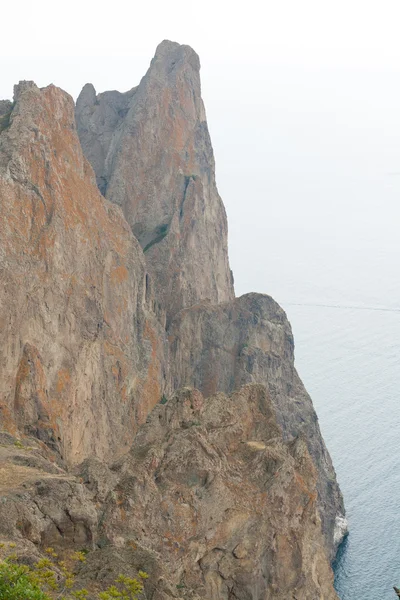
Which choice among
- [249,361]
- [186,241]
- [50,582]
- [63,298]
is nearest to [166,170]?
[186,241]

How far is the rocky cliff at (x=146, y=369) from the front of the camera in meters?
36.5

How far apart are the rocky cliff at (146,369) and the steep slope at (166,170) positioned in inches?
7.0

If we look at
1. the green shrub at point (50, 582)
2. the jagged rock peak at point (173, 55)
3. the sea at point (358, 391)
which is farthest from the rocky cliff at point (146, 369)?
the sea at point (358, 391)

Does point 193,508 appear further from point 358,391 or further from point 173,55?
point 358,391

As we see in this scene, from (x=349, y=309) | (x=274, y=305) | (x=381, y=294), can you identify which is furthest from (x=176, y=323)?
(x=381, y=294)

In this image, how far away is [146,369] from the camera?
70062mm

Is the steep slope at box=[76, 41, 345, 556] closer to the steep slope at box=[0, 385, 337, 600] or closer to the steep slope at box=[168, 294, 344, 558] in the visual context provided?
the steep slope at box=[168, 294, 344, 558]

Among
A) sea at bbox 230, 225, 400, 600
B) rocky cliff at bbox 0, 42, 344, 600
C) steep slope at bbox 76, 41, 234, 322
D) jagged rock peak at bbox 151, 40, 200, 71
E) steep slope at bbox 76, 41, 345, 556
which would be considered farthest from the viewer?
jagged rock peak at bbox 151, 40, 200, 71

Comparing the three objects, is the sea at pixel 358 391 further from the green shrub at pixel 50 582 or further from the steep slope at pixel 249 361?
the green shrub at pixel 50 582

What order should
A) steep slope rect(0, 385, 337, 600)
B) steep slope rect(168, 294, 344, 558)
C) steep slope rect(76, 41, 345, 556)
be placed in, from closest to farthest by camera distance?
steep slope rect(0, 385, 337, 600)
steep slope rect(168, 294, 344, 558)
steep slope rect(76, 41, 345, 556)

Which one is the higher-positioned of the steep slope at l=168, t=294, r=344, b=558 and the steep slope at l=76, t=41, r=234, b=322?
the steep slope at l=76, t=41, r=234, b=322

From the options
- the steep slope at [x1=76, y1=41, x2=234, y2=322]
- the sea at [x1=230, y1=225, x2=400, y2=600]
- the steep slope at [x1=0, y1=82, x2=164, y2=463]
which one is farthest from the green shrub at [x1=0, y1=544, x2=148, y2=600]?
the steep slope at [x1=76, y1=41, x2=234, y2=322]

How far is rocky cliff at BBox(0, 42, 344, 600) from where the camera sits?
36.5 meters

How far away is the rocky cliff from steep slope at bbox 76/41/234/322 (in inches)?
7.0
